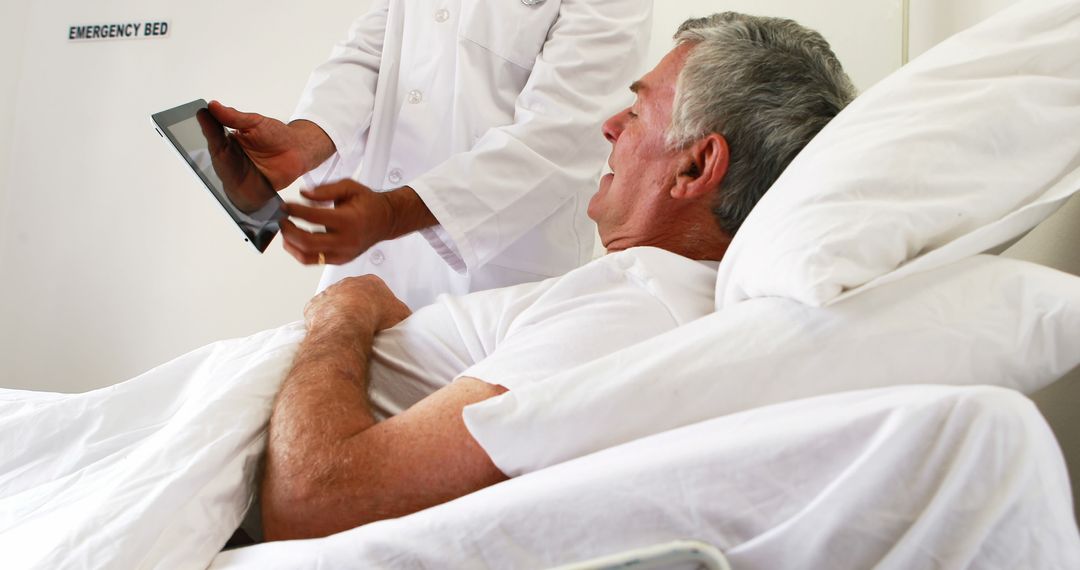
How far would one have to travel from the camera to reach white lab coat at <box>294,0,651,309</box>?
1.53 meters

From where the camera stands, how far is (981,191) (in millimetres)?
861

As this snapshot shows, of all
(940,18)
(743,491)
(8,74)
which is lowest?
(743,491)

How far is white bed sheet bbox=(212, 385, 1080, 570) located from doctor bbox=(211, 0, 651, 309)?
2.45 feet

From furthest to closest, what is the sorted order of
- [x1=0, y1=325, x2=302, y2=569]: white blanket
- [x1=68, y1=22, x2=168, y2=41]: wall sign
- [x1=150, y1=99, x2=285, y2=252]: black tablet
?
[x1=68, y1=22, x2=168, y2=41]: wall sign < [x1=150, y1=99, x2=285, y2=252]: black tablet < [x1=0, y1=325, x2=302, y2=569]: white blanket

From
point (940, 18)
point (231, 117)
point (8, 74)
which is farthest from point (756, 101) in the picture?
point (8, 74)

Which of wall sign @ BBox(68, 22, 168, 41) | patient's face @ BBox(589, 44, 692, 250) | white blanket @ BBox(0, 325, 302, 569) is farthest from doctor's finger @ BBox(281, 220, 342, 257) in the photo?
wall sign @ BBox(68, 22, 168, 41)

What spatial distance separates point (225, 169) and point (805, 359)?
2.71 ft

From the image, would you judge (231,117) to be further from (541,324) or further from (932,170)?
(932,170)

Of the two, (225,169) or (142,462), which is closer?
(142,462)

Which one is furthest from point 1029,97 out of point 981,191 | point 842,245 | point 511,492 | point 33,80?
point 33,80

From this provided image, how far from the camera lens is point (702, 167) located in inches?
48.6

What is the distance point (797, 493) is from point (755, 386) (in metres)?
0.14

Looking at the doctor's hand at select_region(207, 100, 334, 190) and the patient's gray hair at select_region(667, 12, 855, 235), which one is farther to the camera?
the doctor's hand at select_region(207, 100, 334, 190)

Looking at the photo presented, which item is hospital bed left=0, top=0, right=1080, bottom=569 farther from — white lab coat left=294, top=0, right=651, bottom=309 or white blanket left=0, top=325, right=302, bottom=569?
white lab coat left=294, top=0, right=651, bottom=309
